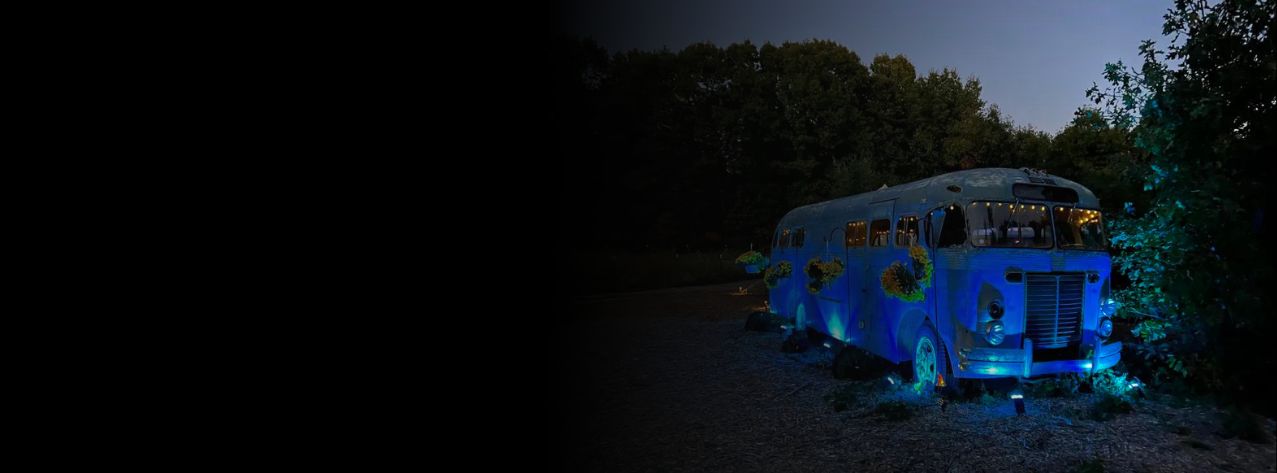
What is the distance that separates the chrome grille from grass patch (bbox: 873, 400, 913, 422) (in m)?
1.74

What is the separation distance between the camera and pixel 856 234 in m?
9.24

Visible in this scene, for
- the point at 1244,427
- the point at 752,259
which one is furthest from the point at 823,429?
the point at 752,259

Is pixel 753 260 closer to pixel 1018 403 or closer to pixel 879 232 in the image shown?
pixel 879 232

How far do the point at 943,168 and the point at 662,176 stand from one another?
19.9 m

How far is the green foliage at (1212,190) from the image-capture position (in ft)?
13.0

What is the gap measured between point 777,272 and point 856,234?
374 cm

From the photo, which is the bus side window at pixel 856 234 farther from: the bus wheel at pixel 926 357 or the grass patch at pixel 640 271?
the grass patch at pixel 640 271

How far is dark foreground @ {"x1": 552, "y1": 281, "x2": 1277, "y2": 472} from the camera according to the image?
5227mm

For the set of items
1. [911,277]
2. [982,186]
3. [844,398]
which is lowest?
[844,398]

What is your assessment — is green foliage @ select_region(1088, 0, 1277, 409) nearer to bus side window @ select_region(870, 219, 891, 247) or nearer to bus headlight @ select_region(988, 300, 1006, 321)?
bus headlight @ select_region(988, 300, 1006, 321)

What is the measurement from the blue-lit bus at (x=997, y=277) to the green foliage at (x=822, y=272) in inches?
60.1

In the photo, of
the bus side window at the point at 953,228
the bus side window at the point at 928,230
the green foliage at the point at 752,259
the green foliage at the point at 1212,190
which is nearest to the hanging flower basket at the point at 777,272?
the green foliage at the point at 752,259

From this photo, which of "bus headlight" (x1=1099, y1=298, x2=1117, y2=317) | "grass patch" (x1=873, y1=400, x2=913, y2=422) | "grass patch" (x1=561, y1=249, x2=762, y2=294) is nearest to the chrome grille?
"bus headlight" (x1=1099, y1=298, x2=1117, y2=317)

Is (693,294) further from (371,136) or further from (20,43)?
(20,43)
